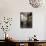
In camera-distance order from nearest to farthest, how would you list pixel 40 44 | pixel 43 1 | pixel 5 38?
1. pixel 40 44
2. pixel 5 38
3. pixel 43 1

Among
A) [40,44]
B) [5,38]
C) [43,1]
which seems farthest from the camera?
[43,1]

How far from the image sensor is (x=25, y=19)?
391 centimetres

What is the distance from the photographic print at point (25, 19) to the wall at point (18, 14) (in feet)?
0.33

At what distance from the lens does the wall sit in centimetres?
390

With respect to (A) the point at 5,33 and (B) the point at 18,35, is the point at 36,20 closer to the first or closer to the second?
(B) the point at 18,35

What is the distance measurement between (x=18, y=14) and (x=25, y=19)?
290 mm

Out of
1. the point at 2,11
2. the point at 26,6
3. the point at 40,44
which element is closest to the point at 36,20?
the point at 26,6

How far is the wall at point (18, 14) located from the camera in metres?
3.90

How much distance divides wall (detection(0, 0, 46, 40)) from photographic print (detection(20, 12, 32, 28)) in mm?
101

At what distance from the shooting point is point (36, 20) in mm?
3926

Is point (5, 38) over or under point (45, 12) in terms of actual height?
under

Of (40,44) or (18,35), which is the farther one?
(18,35)

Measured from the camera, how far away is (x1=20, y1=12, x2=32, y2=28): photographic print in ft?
12.8

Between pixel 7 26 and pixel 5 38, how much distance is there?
423mm
